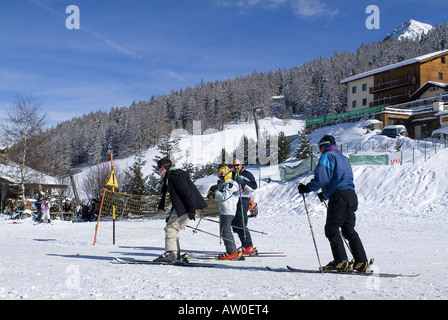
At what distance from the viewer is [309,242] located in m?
9.72

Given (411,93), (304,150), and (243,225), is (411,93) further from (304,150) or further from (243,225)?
(243,225)

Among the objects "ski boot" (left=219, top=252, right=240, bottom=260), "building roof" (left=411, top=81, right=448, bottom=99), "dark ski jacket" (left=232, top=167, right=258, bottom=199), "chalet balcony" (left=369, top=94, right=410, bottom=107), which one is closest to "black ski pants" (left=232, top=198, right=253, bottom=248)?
"dark ski jacket" (left=232, top=167, right=258, bottom=199)

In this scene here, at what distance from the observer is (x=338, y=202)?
487 cm

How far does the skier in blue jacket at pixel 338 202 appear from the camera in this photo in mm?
4859

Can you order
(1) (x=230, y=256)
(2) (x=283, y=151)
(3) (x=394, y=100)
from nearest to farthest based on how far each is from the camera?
1. (1) (x=230, y=256)
2. (2) (x=283, y=151)
3. (3) (x=394, y=100)

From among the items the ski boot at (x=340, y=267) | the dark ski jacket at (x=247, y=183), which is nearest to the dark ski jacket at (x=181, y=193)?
the dark ski jacket at (x=247, y=183)

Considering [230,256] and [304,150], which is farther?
[304,150]

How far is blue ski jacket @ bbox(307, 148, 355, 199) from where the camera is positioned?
4.86 meters

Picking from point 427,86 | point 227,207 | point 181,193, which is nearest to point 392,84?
point 427,86

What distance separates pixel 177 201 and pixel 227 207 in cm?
148

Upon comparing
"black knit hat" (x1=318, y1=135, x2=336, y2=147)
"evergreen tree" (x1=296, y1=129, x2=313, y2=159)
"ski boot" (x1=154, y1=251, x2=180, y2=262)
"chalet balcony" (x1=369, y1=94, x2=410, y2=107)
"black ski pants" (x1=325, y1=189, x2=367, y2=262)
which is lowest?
"ski boot" (x1=154, y1=251, x2=180, y2=262)

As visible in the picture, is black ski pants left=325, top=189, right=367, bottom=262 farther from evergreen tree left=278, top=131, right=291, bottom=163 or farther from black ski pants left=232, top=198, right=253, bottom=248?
evergreen tree left=278, top=131, right=291, bottom=163

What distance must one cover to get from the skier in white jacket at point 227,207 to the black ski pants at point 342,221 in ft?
7.52

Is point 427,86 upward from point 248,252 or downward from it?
upward
